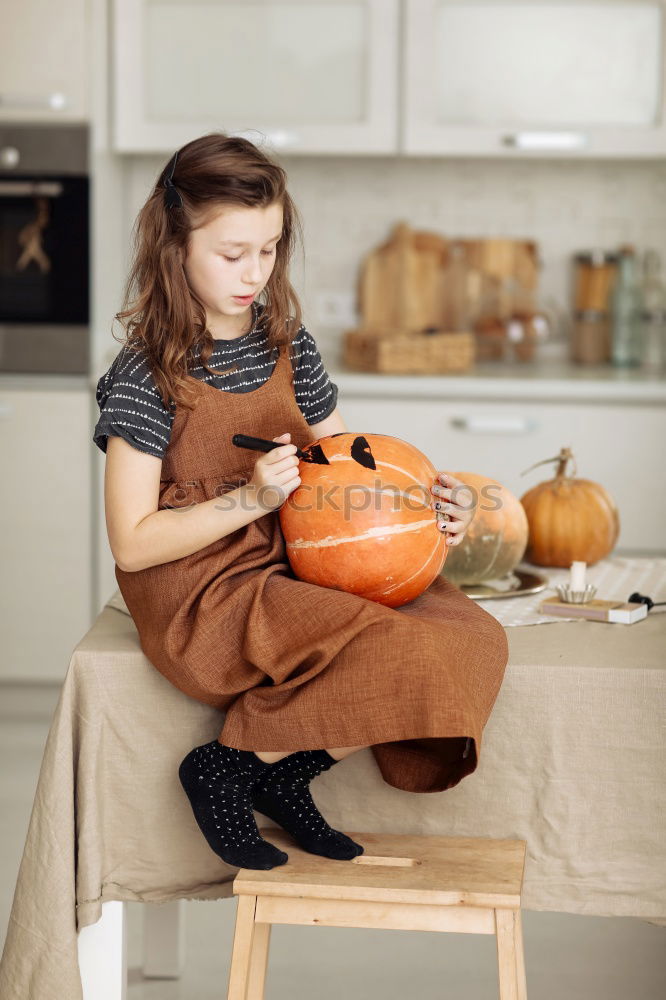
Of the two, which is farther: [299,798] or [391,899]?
[299,798]

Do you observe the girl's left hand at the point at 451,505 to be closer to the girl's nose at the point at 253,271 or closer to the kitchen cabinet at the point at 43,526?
the girl's nose at the point at 253,271

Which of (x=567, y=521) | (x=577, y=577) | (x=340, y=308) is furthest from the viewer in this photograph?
(x=340, y=308)

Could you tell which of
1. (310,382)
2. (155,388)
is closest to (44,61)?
(310,382)

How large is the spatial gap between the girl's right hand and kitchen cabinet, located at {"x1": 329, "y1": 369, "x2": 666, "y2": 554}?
163 cm

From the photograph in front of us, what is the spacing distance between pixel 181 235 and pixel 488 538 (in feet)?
1.86

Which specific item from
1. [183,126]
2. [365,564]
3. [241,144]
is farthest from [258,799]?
[183,126]

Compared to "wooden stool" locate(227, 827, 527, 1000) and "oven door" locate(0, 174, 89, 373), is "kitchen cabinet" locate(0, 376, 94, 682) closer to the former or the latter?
"oven door" locate(0, 174, 89, 373)

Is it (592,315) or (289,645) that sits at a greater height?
(592,315)

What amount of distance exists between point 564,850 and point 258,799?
0.36m

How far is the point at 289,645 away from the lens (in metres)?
1.32

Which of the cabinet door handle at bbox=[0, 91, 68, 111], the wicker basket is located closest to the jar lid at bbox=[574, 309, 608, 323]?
the wicker basket

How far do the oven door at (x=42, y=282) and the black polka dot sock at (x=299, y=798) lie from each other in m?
1.81

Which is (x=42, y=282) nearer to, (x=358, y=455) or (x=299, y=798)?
(x=358, y=455)

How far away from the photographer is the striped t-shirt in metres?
1.38
